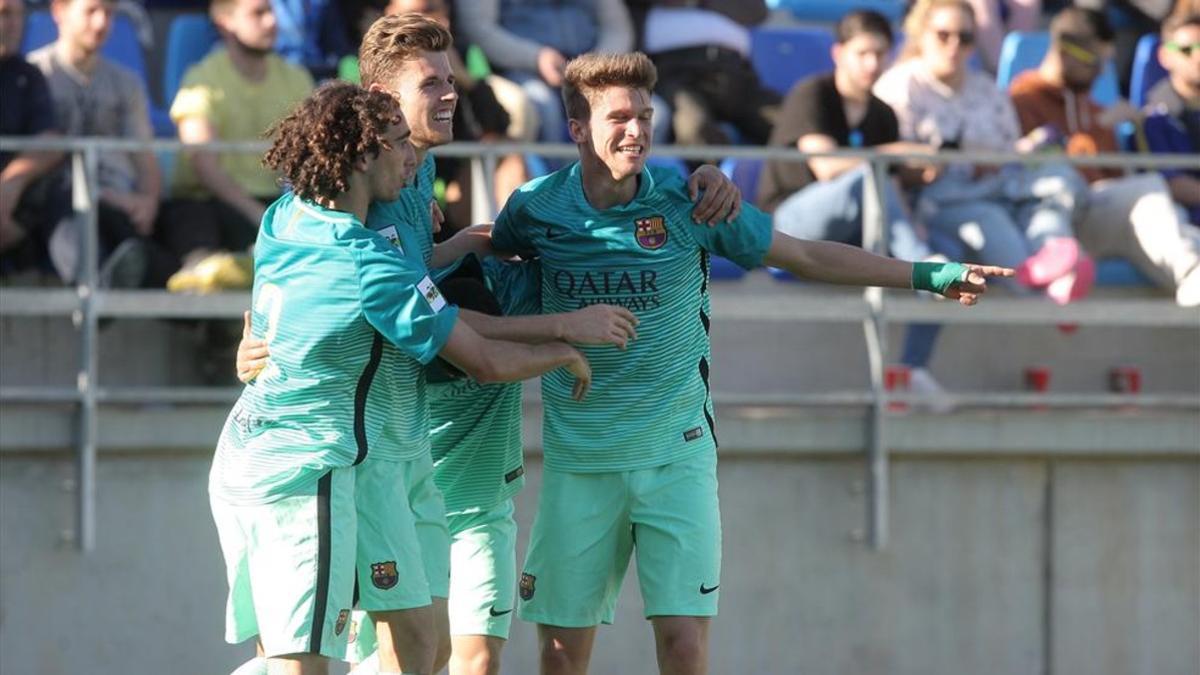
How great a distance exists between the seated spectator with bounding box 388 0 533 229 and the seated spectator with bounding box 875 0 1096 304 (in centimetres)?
178

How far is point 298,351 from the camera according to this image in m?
4.98

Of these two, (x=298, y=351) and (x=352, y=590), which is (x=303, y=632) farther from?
(x=298, y=351)

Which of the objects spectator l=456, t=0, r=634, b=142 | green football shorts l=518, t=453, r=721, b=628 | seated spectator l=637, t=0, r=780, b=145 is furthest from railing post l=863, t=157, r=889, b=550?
green football shorts l=518, t=453, r=721, b=628

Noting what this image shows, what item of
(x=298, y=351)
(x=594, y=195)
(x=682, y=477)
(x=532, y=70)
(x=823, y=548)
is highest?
(x=532, y=70)

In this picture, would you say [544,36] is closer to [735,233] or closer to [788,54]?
[788,54]

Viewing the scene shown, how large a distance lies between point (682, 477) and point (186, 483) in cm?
286

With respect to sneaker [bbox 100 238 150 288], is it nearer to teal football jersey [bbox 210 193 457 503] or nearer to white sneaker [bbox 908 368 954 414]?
teal football jersey [bbox 210 193 457 503]

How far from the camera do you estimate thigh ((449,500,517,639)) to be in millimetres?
5824

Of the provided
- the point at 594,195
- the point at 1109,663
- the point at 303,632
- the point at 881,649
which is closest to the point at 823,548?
the point at 881,649

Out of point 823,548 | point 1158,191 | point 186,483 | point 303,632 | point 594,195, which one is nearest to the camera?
point 303,632

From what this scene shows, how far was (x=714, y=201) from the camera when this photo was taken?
550 cm

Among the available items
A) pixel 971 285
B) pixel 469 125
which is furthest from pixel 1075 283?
pixel 971 285

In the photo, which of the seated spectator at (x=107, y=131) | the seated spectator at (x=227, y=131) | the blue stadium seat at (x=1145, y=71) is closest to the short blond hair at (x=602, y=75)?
the seated spectator at (x=227, y=131)

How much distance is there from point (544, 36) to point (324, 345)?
468 centimetres
